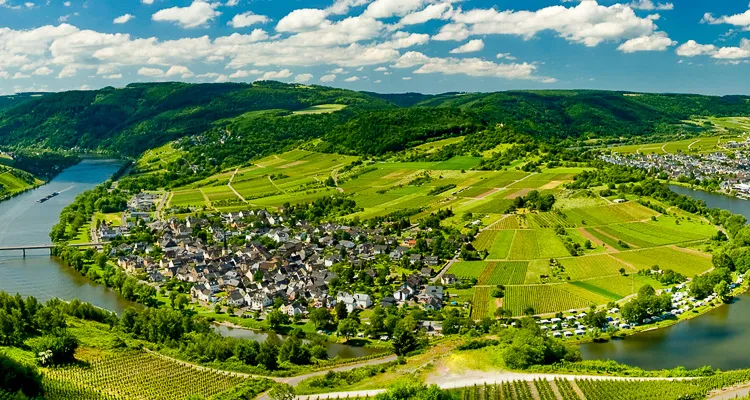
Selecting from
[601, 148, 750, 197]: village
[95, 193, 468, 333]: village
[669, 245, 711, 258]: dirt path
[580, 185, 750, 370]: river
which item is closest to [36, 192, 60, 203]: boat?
[95, 193, 468, 333]: village

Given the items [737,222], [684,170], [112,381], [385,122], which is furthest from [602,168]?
[112,381]

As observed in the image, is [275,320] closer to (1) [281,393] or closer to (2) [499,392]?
(1) [281,393]

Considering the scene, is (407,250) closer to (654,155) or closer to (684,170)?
(684,170)

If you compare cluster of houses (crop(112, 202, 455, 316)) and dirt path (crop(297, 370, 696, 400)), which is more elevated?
cluster of houses (crop(112, 202, 455, 316))

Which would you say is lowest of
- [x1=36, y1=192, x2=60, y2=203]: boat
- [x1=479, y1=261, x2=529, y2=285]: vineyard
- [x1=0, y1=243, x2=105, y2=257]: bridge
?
[x1=479, y1=261, x2=529, y2=285]: vineyard

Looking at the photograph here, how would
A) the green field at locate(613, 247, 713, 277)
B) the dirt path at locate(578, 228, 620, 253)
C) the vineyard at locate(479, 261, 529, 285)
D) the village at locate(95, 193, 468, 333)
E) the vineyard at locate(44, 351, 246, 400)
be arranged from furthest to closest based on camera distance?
the dirt path at locate(578, 228, 620, 253), the green field at locate(613, 247, 713, 277), the vineyard at locate(479, 261, 529, 285), the village at locate(95, 193, 468, 333), the vineyard at locate(44, 351, 246, 400)

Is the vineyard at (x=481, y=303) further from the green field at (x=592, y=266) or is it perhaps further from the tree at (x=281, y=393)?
the tree at (x=281, y=393)

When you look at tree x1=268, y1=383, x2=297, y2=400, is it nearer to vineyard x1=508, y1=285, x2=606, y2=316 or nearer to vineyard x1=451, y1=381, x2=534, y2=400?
vineyard x1=451, y1=381, x2=534, y2=400
